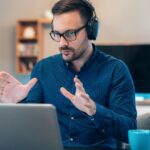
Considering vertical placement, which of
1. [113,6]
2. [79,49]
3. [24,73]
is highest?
[113,6]

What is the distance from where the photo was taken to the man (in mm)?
1521

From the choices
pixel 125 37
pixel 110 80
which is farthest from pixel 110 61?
pixel 125 37

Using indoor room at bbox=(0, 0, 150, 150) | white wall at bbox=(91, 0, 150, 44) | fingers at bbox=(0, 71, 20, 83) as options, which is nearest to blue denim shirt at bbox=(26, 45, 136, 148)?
fingers at bbox=(0, 71, 20, 83)

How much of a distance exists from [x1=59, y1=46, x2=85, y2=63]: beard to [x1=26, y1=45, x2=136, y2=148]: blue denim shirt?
0.20 feet

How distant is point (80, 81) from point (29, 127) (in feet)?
2.15

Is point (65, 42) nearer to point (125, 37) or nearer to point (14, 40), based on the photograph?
point (125, 37)

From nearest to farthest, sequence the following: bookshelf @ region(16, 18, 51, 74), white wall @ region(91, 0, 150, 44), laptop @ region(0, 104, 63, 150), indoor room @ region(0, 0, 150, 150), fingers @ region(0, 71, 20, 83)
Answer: laptop @ region(0, 104, 63, 150) → fingers @ region(0, 71, 20, 83) → indoor room @ region(0, 0, 150, 150) → white wall @ region(91, 0, 150, 44) → bookshelf @ region(16, 18, 51, 74)

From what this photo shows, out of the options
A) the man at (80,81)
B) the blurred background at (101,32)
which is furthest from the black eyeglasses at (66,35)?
the blurred background at (101,32)

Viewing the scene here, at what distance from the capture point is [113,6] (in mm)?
4598

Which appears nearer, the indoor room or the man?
the man

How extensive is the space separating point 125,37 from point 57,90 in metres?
2.97

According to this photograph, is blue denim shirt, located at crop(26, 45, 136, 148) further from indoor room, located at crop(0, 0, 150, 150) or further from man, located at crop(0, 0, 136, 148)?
indoor room, located at crop(0, 0, 150, 150)

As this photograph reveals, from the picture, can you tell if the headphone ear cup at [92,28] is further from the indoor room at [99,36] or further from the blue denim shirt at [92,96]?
the indoor room at [99,36]

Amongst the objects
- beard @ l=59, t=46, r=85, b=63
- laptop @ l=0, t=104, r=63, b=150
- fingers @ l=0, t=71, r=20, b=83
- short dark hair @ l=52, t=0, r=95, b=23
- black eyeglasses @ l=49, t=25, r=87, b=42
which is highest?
short dark hair @ l=52, t=0, r=95, b=23
